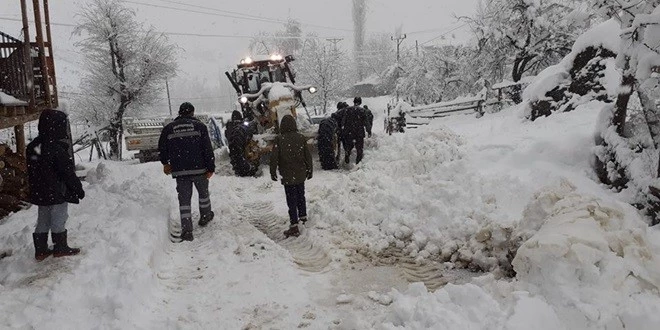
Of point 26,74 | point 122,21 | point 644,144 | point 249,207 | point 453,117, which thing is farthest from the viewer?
point 122,21

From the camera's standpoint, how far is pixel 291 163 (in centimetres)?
627

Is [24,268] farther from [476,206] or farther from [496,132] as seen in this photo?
[496,132]

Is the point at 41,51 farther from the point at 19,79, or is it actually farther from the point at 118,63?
the point at 118,63

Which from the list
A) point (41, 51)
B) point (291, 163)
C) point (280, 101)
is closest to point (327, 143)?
point (280, 101)

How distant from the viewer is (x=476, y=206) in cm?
568

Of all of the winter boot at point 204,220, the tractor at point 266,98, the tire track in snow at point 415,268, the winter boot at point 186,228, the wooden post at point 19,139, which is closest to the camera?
the tire track in snow at point 415,268

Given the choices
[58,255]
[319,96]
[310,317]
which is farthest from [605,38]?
[319,96]

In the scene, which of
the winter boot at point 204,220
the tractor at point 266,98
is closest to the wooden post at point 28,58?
the tractor at point 266,98

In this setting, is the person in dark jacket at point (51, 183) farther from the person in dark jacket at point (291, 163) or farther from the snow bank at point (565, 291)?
the snow bank at point (565, 291)

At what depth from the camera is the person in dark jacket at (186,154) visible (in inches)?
241

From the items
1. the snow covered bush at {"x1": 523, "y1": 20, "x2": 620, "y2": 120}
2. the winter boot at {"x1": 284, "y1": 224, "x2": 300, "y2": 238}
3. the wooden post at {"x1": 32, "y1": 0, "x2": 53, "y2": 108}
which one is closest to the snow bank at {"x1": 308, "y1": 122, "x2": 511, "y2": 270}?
the winter boot at {"x1": 284, "y1": 224, "x2": 300, "y2": 238}

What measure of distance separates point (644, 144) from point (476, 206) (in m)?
2.18

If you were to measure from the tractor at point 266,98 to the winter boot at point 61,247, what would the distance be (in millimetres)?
5556

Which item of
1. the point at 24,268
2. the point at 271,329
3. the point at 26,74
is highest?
the point at 26,74
